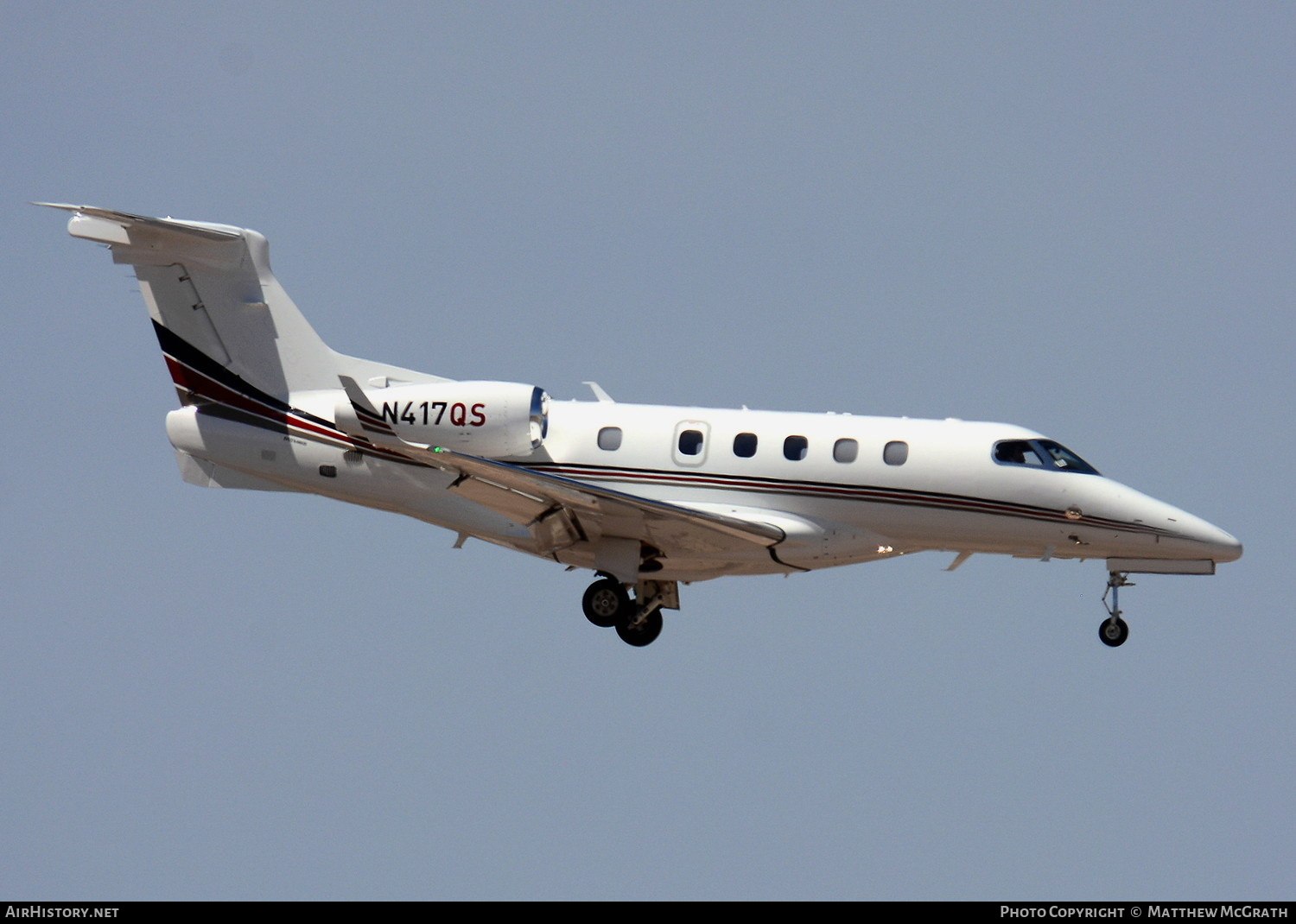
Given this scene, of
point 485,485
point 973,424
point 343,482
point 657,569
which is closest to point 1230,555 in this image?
point 973,424

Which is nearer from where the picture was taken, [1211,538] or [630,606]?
[1211,538]

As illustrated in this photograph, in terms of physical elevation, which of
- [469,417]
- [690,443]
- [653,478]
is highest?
[469,417]

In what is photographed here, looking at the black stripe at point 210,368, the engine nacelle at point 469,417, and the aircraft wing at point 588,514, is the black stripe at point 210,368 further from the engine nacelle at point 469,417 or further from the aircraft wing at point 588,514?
the aircraft wing at point 588,514

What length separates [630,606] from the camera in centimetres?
2359

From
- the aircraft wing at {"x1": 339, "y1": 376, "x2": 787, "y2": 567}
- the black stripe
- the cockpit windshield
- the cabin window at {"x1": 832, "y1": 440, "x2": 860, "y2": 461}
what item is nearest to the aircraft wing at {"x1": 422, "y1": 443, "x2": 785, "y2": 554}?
the aircraft wing at {"x1": 339, "y1": 376, "x2": 787, "y2": 567}

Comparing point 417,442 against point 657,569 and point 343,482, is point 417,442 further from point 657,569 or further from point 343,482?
point 657,569

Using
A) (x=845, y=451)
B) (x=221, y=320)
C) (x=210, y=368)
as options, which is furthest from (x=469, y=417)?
(x=845, y=451)

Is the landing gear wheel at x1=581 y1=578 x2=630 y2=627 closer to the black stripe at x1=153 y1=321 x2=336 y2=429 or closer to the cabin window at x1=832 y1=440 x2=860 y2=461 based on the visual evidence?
the cabin window at x1=832 y1=440 x2=860 y2=461

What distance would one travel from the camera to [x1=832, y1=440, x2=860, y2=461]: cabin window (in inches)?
890

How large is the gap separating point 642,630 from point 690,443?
121 inches

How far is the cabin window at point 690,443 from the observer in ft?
75.4

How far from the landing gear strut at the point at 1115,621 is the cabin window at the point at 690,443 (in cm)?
630

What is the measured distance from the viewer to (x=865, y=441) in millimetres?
22656

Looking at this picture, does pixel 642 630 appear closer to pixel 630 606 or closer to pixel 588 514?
pixel 630 606
